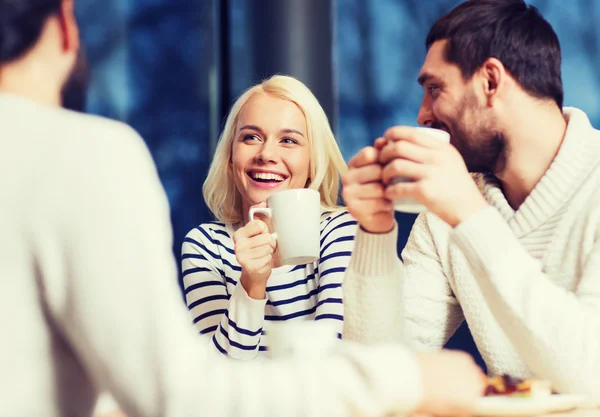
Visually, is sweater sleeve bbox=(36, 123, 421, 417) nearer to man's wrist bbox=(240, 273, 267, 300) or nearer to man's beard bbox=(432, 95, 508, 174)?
man's wrist bbox=(240, 273, 267, 300)

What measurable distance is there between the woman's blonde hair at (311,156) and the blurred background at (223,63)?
0.57 m

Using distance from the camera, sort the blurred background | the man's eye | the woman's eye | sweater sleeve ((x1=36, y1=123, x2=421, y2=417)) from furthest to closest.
→ 1. the blurred background
2. the woman's eye
3. the man's eye
4. sweater sleeve ((x1=36, y1=123, x2=421, y2=417))

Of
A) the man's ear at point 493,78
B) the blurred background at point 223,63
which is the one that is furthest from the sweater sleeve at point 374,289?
the blurred background at point 223,63

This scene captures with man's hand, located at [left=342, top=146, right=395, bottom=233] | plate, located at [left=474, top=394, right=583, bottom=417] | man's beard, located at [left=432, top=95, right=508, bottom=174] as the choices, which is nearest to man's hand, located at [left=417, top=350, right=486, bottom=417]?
plate, located at [left=474, top=394, right=583, bottom=417]

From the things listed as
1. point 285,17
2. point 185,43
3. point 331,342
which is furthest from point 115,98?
point 331,342

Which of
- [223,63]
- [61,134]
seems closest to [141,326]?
[61,134]

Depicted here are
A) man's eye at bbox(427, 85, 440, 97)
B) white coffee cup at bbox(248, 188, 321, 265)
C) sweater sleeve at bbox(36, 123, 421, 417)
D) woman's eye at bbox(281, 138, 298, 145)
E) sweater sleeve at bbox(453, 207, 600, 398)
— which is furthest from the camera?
woman's eye at bbox(281, 138, 298, 145)

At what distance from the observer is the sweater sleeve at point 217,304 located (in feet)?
4.57

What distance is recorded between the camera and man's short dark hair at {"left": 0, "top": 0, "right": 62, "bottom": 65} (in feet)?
1.87

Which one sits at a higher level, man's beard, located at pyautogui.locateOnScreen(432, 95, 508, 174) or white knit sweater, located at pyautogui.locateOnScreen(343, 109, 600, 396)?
man's beard, located at pyautogui.locateOnScreen(432, 95, 508, 174)

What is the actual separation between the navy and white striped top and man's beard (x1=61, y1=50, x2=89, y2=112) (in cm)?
81

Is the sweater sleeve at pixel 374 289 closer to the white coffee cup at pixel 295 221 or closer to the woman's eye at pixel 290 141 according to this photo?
the white coffee cup at pixel 295 221

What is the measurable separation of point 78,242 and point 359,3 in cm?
217

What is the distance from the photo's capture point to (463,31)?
4.87 feet
